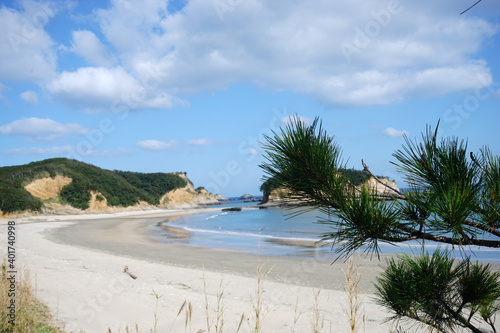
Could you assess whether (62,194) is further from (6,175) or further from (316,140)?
(316,140)

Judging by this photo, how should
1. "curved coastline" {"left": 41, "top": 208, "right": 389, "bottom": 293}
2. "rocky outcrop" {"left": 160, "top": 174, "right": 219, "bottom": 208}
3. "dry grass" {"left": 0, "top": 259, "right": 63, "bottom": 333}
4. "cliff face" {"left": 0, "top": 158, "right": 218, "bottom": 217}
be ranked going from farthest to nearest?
"rocky outcrop" {"left": 160, "top": 174, "right": 219, "bottom": 208}
"cliff face" {"left": 0, "top": 158, "right": 218, "bottom": 217}
"curved coastline" {"left": 41, "top": 208, "right": 389, "bottom": 293}
"dry grass" {"left": 0, "top": 259, "right": 63, "bottom": 333}

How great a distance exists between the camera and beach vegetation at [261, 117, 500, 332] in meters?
2.04

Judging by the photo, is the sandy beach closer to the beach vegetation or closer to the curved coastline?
the curved coastline

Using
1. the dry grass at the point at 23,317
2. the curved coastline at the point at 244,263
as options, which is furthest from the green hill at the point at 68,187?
the dry grass at the point at 23,317

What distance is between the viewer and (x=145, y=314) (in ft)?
20.4

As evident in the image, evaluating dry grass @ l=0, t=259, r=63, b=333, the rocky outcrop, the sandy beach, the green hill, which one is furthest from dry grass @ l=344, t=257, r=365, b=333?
the rocky outcrop

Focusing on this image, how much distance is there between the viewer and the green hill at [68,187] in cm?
4153

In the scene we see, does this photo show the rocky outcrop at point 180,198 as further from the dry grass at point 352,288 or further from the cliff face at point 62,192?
the dry grass at point 352,288

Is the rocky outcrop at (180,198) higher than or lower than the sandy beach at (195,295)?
higher

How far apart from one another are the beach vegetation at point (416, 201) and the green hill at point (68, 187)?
Result: 43342mm

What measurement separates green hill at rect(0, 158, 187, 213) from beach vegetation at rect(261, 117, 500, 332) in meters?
43.3

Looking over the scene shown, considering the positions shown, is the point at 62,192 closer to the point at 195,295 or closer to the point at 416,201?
the point at 195,295

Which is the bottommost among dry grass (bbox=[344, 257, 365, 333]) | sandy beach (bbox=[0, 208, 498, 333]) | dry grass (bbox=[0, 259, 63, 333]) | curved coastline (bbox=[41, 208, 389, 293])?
curved coastline (bbox=[41, 208, 389, 293])

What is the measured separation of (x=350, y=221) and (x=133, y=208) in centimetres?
6734
